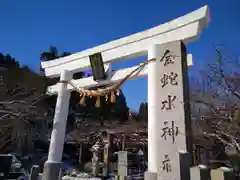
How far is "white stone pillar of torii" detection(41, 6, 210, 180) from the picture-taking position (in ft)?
17.3

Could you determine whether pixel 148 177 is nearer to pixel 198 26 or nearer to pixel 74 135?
pixel 198 26

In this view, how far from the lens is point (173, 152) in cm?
478

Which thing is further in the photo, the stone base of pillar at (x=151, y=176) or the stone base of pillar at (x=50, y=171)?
the stone base of pillar at (x=50, y=171)

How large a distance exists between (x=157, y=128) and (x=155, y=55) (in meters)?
2.01

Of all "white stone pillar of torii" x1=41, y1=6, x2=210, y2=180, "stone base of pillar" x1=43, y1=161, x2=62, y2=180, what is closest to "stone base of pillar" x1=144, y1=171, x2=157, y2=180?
"white stone pillar of torii" x1=41, y1=6, x2=210, y2=180

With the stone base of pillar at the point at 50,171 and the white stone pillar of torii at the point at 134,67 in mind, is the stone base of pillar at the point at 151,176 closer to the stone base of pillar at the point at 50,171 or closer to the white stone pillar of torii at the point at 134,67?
the white stone pillar of torii at the point at 134,67

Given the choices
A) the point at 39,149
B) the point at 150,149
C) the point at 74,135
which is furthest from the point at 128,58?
the point at 39,149

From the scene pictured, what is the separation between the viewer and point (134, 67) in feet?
21.9

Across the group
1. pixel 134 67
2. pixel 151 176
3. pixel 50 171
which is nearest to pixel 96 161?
pixel 50 171

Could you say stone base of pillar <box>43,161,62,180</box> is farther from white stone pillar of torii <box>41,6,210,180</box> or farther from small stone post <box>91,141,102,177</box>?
small stone post <box>91,141,102,177</box>

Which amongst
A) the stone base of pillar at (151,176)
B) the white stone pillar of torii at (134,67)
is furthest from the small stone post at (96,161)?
the stone base of pillar at (151,176)

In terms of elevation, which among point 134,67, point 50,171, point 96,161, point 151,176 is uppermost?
point 134,67

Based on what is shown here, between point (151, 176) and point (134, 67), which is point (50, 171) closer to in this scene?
point (151, 176)

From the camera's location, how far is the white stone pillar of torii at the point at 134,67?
528cm
